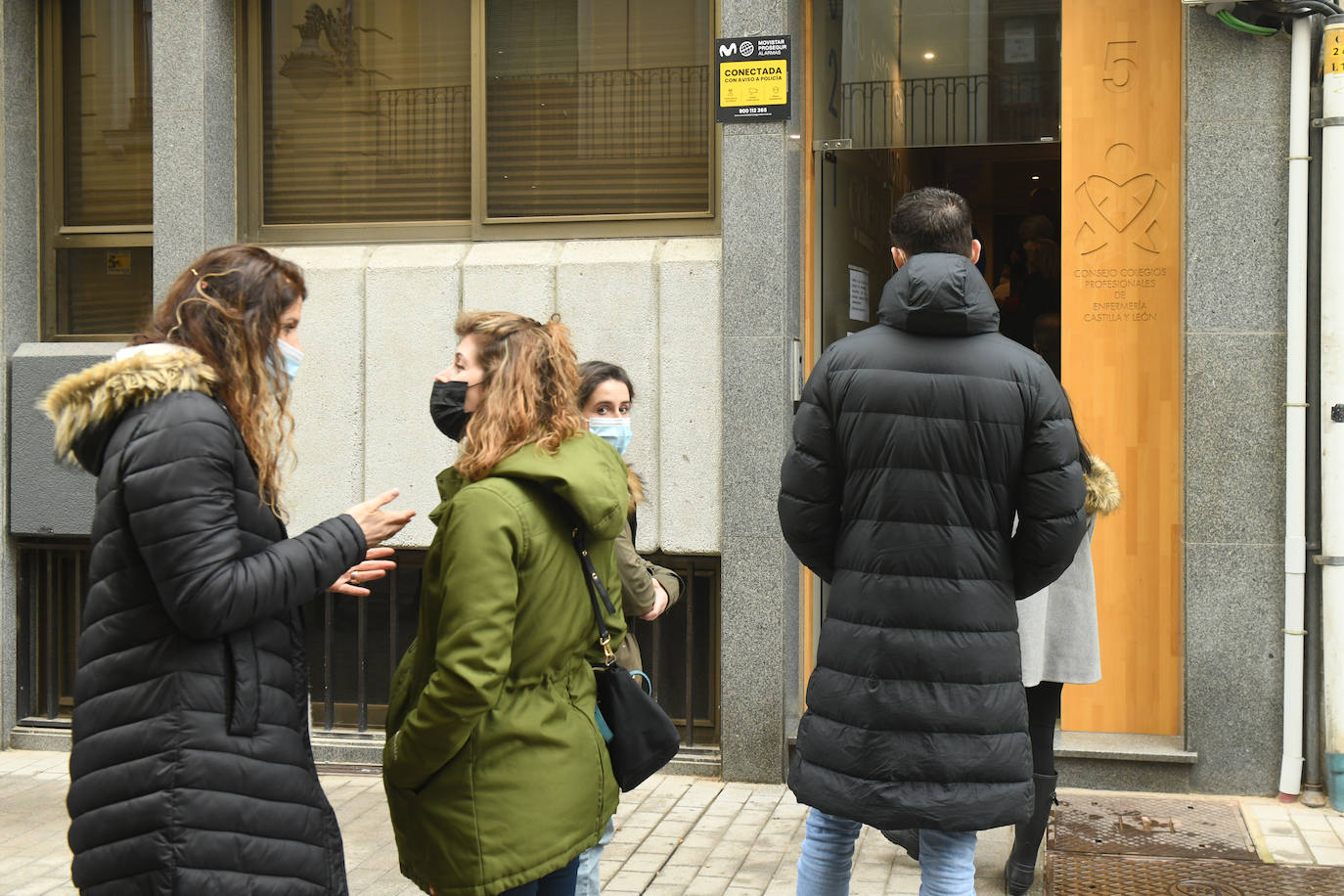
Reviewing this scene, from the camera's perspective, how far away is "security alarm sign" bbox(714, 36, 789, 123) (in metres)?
6.34

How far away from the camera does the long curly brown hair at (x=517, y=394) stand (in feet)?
10.00

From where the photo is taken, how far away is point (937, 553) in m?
3.37

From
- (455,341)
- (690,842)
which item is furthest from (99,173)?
(690,842)

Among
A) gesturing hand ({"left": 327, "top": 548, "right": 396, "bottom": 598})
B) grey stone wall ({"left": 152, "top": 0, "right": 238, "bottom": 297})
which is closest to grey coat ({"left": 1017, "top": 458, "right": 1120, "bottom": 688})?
gesturing hand ({"left": 327, "top": 548, "right": 396, "bottom": 598})

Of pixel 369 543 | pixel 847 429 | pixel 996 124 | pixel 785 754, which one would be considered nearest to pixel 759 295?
pixel 996 124

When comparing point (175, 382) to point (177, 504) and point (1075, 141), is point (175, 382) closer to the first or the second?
point (177, 504)

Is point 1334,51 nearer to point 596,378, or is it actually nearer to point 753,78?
point 753,78

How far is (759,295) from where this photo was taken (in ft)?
20.8

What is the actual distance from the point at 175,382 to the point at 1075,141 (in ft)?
15.3

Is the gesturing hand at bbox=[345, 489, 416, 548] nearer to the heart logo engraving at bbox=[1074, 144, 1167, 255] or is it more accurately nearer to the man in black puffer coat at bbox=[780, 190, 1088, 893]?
the man in black puffer coat at bbox=[780, 190, 1088, 893]

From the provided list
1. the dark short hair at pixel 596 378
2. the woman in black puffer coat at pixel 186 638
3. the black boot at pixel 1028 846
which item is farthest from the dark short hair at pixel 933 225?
the black boot at pixel 1028 846

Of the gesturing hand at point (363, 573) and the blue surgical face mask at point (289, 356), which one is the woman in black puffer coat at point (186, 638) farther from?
the gesturing hand at point (363, 573)

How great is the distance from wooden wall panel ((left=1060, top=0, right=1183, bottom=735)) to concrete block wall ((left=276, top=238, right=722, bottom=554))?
1.66 meters

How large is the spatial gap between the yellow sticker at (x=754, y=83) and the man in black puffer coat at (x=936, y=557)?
308 cm
